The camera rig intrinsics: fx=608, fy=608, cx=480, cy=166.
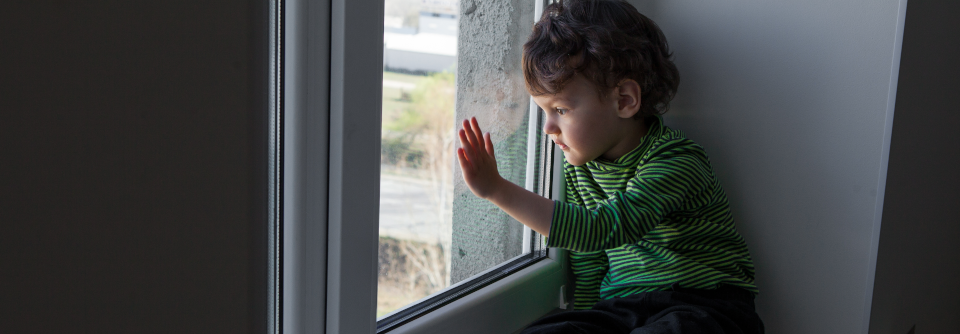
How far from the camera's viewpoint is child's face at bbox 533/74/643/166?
37.4 inches

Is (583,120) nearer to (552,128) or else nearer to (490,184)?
(552,128)

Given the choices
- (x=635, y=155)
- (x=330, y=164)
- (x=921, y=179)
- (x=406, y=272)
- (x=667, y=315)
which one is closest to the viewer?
(x=330, y=164)

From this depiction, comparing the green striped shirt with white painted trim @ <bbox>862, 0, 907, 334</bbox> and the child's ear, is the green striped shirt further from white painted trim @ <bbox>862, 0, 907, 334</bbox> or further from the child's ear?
white painted trim @ <bbox>862, 0, 907, 334</bbox>

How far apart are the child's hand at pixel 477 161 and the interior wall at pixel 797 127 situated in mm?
420

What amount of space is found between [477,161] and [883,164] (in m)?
0.63

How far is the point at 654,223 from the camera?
0.88 meters

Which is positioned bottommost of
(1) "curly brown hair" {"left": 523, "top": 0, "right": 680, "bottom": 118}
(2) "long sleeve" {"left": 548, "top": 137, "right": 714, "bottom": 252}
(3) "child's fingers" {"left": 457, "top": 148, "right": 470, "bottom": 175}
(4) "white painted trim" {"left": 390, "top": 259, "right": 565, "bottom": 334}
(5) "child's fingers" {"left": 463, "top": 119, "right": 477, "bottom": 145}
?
(4) "white painted trim" {"left": 390, "top": 259, "right": 565, "bottom": 334}
